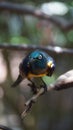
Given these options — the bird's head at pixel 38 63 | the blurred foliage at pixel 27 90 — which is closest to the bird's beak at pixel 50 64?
the bird's head at pixel 38 63

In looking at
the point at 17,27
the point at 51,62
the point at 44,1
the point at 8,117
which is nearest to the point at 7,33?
the point at 17,27

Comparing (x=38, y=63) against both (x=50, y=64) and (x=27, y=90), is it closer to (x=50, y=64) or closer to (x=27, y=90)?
(x=50, y=64)

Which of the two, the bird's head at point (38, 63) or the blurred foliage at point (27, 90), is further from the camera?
the blurred foliage at point (27, 90)

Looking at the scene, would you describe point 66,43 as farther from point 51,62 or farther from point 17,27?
point 51,62

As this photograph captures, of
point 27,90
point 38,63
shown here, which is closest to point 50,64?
point 38,63

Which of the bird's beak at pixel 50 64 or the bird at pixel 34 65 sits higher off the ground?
the bird at pixel 34 65

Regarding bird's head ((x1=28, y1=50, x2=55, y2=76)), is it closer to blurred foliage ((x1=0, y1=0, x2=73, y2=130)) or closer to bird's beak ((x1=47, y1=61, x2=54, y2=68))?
bird's beak ((x1=47, y1=61, x2=54, y2=68))

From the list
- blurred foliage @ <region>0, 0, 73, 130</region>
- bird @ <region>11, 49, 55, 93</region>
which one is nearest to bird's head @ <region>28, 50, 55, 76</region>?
bird @ <region>11, 49, 55, 93</region>

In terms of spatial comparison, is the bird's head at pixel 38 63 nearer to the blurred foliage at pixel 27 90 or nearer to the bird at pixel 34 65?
the bird at pixel 34 65
